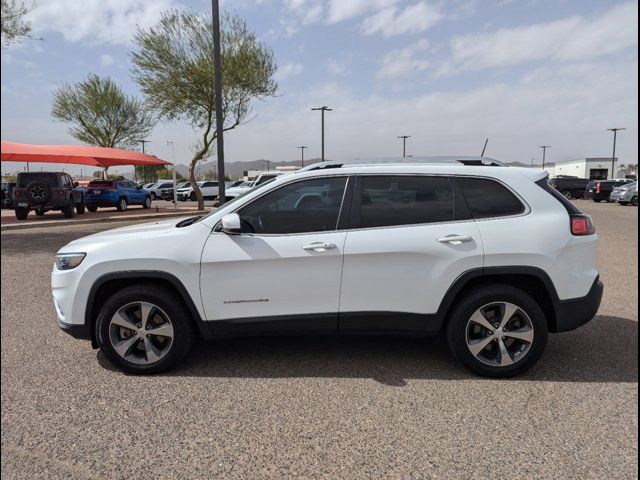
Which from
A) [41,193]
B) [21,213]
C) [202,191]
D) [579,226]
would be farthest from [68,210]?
[579,226]

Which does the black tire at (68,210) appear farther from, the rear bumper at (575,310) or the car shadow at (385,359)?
the rear bumper at (575,310)

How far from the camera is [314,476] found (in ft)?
7.59

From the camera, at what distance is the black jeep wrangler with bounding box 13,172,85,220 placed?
52.2 ft

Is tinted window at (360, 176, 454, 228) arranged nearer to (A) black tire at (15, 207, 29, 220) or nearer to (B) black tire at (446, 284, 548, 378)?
(B) black tire at (446, 284, 548, 378)

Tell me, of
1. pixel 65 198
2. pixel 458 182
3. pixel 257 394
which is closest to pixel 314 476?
pixel 257 394

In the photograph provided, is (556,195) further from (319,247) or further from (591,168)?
(591,168)

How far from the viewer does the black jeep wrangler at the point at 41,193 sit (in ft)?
52.2

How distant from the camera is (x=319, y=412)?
2.91 m

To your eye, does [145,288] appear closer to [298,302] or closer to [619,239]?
[298,302]

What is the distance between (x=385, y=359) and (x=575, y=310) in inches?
60.2

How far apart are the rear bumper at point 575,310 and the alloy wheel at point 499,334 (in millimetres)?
257

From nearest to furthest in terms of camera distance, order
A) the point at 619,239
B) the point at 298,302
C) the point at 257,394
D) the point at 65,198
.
A: the point at 257,394, the point at 298,302, the point at 619,239, the point at 65,198

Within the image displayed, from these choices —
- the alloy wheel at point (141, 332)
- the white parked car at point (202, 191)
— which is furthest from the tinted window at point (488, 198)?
the white parked car at point (202, 191)

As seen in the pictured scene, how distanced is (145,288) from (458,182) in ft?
8.54
